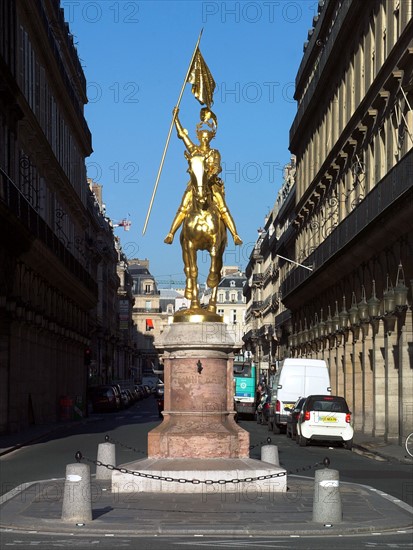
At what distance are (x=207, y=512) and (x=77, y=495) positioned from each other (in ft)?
6.99

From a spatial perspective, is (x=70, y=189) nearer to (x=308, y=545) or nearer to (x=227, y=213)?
(x=227, y=213)

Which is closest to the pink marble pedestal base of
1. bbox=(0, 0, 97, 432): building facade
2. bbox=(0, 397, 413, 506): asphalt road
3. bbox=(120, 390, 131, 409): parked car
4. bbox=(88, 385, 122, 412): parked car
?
bbox=(0, 397, 413, 506): asphalt road

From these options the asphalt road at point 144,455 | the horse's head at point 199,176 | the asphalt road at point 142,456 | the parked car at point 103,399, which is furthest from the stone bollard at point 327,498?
the parked car at point 103,399

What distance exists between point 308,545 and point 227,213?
9.60 metres

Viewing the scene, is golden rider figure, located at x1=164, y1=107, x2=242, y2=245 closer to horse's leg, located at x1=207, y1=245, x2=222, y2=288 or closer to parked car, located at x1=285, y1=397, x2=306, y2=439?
horse's leg, located at x1=207, y1=245, x2=222, y2=288

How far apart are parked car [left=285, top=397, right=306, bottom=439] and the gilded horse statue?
63.8 ft

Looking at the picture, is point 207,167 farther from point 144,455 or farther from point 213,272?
point 144,455

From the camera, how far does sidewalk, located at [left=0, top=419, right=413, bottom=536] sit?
56.7 ft

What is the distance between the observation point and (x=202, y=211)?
24484 millimetres

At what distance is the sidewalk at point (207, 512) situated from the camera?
1728 cm

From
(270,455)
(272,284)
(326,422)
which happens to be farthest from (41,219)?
(272,284)

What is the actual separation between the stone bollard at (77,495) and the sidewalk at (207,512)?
0.52 ft

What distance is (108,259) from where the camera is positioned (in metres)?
140

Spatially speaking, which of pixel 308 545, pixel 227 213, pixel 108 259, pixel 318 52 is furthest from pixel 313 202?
pixel 108 259
